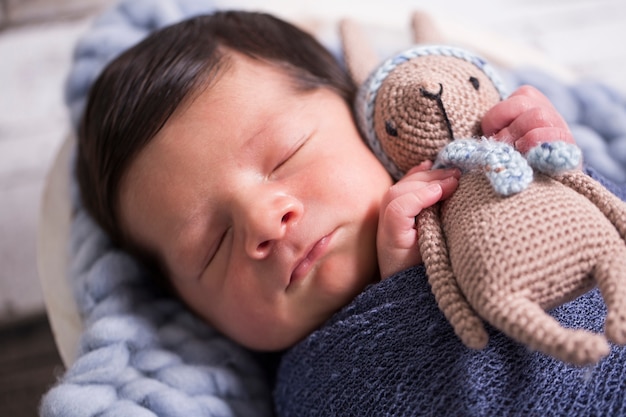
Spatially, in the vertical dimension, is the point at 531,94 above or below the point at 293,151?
above

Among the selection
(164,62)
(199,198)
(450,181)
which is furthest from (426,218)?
(164,62)

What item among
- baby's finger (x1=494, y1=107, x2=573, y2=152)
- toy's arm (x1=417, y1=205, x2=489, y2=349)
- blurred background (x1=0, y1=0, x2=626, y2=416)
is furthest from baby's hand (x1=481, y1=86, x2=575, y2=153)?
blurred background (x1=0, y1=0, x2=626, y2=416)

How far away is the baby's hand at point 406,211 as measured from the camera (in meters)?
0.69

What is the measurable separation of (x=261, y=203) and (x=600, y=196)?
35 cm

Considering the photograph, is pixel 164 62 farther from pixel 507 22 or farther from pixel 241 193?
pixel 507 22

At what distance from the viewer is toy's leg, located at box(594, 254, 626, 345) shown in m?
0.52

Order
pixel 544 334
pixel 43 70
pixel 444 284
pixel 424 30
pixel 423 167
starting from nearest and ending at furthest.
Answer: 1. pixel 544 334
2. pixel 444 284
3. pixel 423 167
4. pixel 424 30
5. pixel 43 70

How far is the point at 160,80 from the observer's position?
0.85 m

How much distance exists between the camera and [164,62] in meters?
0.87

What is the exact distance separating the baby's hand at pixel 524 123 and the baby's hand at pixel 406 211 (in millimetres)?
66

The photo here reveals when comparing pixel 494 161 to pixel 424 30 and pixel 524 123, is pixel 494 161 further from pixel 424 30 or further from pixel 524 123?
Answer: pixel 424 30

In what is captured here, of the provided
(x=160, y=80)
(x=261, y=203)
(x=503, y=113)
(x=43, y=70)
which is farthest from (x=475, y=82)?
(x=43, y=70)

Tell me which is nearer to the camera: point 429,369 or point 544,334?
point 544,334

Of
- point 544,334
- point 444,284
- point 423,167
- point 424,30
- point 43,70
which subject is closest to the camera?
point 544,334
